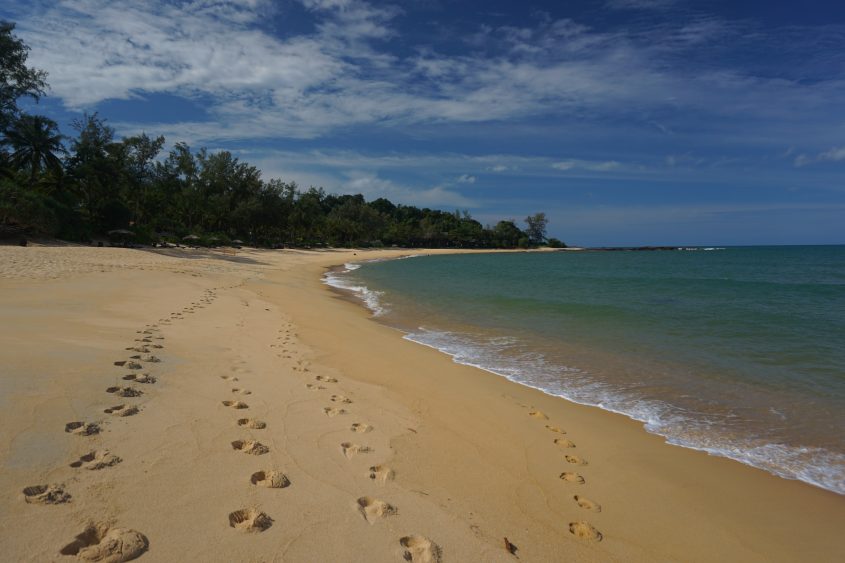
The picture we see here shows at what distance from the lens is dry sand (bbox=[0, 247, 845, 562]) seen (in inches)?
105

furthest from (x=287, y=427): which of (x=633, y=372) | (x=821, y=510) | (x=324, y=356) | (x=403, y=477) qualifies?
(x=633, y=372)

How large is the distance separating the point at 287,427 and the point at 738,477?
187 inches

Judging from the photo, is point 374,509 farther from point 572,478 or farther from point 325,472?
point 572,478

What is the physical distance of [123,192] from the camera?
40531 millimetres

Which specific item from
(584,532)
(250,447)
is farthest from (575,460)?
(250,447)

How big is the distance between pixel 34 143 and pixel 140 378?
137 ft

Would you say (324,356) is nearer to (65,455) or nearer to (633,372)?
(65,455)

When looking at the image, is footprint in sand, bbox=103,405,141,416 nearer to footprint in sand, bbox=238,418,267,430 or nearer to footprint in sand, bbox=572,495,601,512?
footprint in sand, bbox=238,418,267,430

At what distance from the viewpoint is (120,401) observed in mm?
4184

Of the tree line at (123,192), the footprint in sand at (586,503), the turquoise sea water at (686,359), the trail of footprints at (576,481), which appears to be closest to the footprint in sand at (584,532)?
the trail of footprints at (576,481)

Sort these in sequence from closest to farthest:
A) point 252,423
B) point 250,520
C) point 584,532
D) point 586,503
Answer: point 250,520, point 584,532, point 586,503, point 252,423

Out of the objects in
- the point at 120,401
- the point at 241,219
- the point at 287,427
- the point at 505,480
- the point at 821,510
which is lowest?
the point at 821,510

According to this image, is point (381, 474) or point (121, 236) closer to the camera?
point (381, 474)

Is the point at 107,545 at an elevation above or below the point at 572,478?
above
